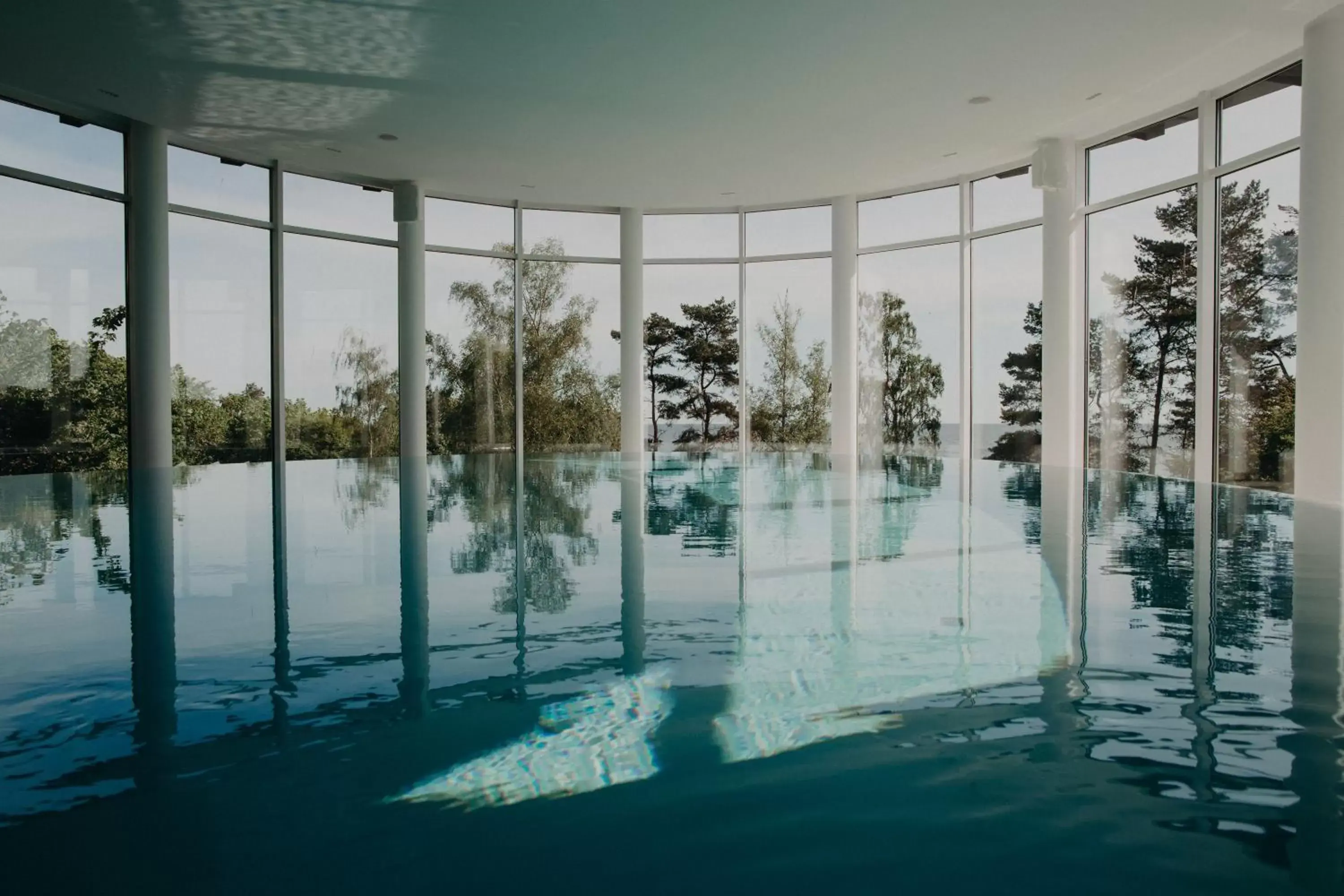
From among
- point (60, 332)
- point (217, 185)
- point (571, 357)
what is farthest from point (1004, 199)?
point (60, 332)

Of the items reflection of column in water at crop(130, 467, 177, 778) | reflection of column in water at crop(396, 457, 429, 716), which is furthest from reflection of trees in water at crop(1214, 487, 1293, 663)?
reflection of column in water at crop(130, 467, 177, 778)

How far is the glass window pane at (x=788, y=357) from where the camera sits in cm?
1452

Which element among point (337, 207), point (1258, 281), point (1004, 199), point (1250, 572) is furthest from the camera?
point (337, 207)

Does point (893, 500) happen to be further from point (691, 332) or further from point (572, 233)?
point (572, 233)

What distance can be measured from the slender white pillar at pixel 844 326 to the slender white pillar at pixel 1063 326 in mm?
3105

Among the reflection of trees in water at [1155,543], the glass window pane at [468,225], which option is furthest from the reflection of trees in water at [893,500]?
the glass window pane at [468,225]

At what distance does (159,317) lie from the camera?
10320mm

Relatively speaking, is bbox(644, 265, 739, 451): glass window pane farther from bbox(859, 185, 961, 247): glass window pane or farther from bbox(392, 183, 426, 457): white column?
bbox(392, 183, 426, 457): white column

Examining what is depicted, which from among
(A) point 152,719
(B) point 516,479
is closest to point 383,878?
(A) point 152,719

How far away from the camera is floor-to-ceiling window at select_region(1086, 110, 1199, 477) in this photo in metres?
9.76

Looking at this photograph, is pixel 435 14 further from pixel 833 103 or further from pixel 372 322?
pixel 372 322

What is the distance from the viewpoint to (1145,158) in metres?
10.3

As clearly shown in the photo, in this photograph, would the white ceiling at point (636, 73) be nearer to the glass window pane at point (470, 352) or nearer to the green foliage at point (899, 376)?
the glass window pane at point (470, 352)

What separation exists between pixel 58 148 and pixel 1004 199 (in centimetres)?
1121
